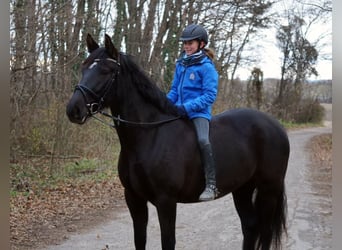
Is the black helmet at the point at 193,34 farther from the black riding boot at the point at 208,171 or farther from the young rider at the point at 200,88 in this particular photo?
the black riding boot at the point at 208,171

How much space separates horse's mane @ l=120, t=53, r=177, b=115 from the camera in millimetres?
3254

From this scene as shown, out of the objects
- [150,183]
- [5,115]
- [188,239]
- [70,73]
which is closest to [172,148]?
[150,183]

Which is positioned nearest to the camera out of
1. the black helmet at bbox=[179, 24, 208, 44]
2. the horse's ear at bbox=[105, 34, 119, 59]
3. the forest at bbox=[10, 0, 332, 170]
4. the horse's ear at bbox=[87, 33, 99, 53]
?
the horse's ear at bbox=[105, 34, 119, 59]

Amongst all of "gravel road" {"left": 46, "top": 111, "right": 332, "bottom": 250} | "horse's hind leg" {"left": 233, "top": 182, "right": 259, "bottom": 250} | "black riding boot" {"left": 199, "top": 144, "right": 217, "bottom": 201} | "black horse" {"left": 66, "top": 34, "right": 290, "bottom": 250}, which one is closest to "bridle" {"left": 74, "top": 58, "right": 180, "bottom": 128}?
"black horse" {"left": 66, "top": 34, "right": 290, "bottom": 250}

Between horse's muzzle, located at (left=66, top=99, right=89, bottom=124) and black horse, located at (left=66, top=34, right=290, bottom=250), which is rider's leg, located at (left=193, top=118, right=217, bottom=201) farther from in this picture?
horse's muzzle, located at (left=66, top=99, right=89, bottom=124)

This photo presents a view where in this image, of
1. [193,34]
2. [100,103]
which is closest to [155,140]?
[100,103]

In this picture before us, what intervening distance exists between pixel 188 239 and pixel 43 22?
393cm

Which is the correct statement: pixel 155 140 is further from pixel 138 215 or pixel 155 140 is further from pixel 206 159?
pixel 138 215

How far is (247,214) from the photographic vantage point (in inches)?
161

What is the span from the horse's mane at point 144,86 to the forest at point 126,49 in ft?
0.94

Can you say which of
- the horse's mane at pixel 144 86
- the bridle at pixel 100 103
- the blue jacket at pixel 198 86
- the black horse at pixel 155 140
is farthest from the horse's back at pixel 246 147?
the bridle at pixel 100 103

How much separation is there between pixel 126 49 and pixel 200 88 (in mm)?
7798

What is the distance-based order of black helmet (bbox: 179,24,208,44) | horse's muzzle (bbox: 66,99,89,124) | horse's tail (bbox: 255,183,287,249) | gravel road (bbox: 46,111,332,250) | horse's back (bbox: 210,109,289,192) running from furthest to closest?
gravel road (bbox: 46,111,332,250) < horse's tail (bbox: 255,183,287,249) < horse's back (bbox: 210,109,289,192) < black helmet (bbox: 179,24,208,44) < horse's muzzle (bbox: 66,99,89,124)

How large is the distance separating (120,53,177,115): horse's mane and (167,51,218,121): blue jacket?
16 cm
